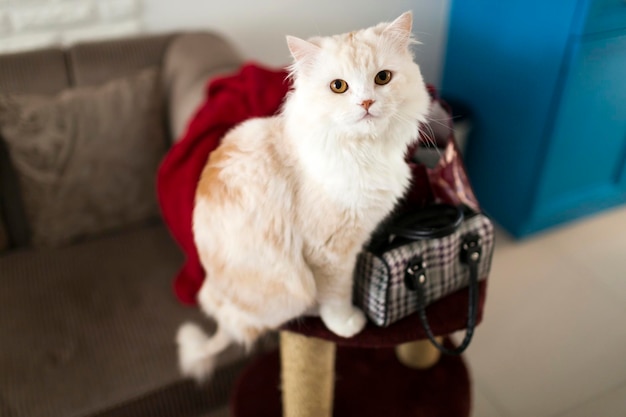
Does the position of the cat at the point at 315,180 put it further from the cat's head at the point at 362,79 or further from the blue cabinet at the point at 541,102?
the blue cabinet at the point at 541,102

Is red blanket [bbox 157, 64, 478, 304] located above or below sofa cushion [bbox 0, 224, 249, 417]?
above

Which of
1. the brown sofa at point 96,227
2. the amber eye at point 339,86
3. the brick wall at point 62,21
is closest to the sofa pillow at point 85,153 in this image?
the brown sofa at point 96,227

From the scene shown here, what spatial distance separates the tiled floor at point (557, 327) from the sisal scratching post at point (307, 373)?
30 cm

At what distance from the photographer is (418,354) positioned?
3.91 feet

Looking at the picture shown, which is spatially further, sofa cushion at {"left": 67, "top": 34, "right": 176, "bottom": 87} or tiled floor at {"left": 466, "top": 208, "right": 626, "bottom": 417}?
sofa cushion at {"left": 67, "top": 34, "right": 176, "bottom": 87}

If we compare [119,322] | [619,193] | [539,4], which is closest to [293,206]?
[619,193]

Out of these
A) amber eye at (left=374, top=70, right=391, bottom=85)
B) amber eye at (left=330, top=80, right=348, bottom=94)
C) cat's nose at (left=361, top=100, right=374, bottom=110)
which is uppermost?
amber eye at (left=374, top=70, right=391, bottom=85)

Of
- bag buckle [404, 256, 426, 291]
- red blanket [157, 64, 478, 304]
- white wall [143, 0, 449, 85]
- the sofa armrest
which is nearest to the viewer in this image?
bag buckle [404, 256, 426, 291]

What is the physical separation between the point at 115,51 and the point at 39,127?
35cm

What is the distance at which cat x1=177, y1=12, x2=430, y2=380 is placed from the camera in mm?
715

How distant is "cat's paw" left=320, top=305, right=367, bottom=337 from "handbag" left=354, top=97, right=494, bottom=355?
0.10ft

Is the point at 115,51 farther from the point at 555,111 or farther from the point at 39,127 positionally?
the point at 555,111

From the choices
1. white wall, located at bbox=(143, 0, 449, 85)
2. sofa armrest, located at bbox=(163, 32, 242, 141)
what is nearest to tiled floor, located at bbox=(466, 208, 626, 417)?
white wall, located at bbox=(143, 0, 449, 85)

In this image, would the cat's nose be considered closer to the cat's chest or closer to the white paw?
the cat's chest
